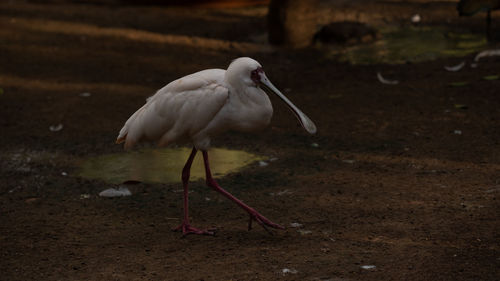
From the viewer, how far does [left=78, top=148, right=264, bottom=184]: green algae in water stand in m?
5.70

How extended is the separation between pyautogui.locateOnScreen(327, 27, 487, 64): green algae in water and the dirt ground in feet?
1.08

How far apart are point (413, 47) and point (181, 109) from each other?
19.0ft

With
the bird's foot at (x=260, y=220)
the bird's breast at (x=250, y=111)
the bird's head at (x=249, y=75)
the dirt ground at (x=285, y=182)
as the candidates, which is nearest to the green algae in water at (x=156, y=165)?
the dirt ground at (x=285, y=182)

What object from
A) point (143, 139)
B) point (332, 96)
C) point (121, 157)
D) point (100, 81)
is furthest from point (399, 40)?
point (143, 139)

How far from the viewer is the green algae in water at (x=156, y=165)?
18.7ft

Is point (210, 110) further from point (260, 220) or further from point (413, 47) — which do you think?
point (413, 47)

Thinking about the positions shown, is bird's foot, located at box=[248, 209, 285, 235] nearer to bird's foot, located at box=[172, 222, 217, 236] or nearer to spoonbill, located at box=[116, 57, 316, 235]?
spoonbill, located at box=[116, 57, 316, 235]

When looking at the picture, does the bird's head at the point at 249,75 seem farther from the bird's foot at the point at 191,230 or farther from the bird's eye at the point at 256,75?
the bird's foot at the point at 191,230

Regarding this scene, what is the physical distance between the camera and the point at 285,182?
5.42 metres

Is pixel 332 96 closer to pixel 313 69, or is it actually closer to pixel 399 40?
pixel 313 69

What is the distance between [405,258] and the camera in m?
3.98

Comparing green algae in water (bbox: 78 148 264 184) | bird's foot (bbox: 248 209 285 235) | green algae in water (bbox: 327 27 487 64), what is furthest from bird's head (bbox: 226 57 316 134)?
green algae in water (bbox: 327 27 487 64)

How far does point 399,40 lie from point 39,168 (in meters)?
5.77

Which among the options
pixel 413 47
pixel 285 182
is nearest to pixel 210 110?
pixel 285 182
